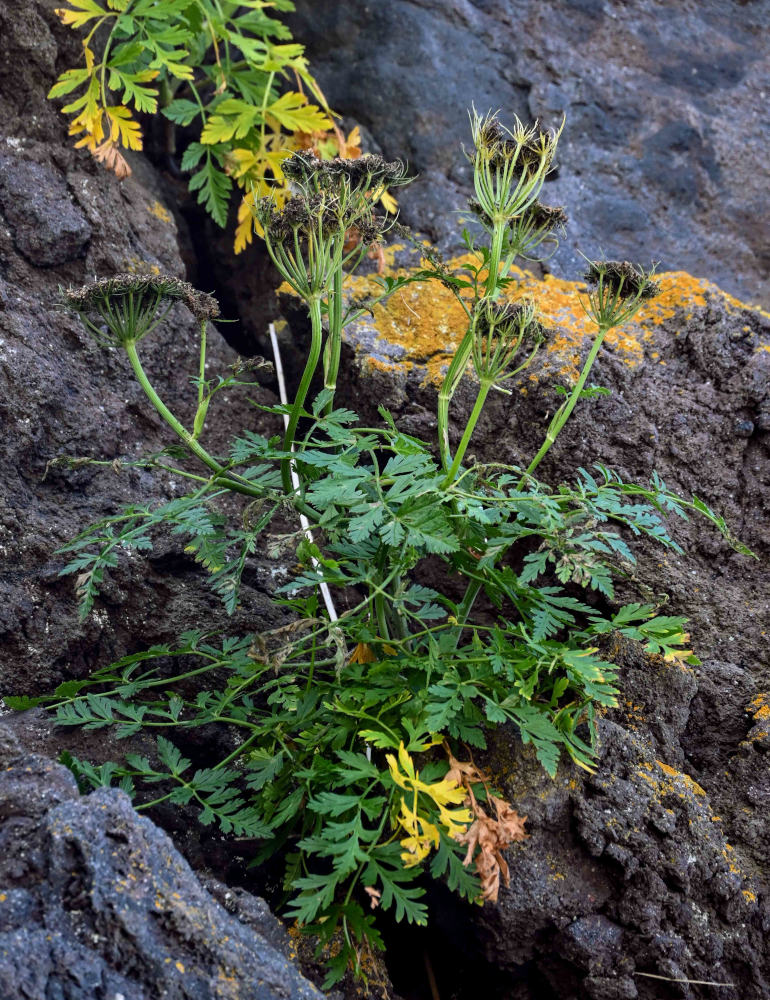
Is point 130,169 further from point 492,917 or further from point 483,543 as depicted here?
point 492,917

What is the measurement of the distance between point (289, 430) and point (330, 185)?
68 centimetres

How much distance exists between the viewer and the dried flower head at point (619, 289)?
97.1 inches

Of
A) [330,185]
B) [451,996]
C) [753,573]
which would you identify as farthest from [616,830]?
[330,185]

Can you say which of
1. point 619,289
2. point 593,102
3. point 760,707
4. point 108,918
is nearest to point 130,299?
point 619,289

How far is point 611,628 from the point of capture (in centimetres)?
239

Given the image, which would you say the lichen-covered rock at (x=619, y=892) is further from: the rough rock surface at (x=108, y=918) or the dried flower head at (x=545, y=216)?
the dried flower head at (x=545, y=216)

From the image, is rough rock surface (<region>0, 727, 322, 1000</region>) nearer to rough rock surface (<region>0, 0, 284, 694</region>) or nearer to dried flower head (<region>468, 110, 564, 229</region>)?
rough rock surface (<region>0, 0, 284, 694</region>)

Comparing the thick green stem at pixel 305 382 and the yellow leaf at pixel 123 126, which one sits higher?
the yellow leaf at pixel 123 126

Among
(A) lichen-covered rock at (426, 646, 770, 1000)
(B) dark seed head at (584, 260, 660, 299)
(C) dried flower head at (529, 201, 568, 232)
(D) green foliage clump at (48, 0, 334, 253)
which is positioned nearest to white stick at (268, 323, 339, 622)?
(D) green foliage clump at (48, 0, 334, 253)

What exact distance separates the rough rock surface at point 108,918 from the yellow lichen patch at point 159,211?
8.36ft

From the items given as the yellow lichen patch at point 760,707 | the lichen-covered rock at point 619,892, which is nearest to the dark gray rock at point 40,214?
the lichen-covered rock at point 619,892

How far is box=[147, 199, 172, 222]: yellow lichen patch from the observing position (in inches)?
146

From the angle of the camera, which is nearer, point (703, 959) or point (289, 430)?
point (703, 959)

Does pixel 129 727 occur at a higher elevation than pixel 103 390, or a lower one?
lower
